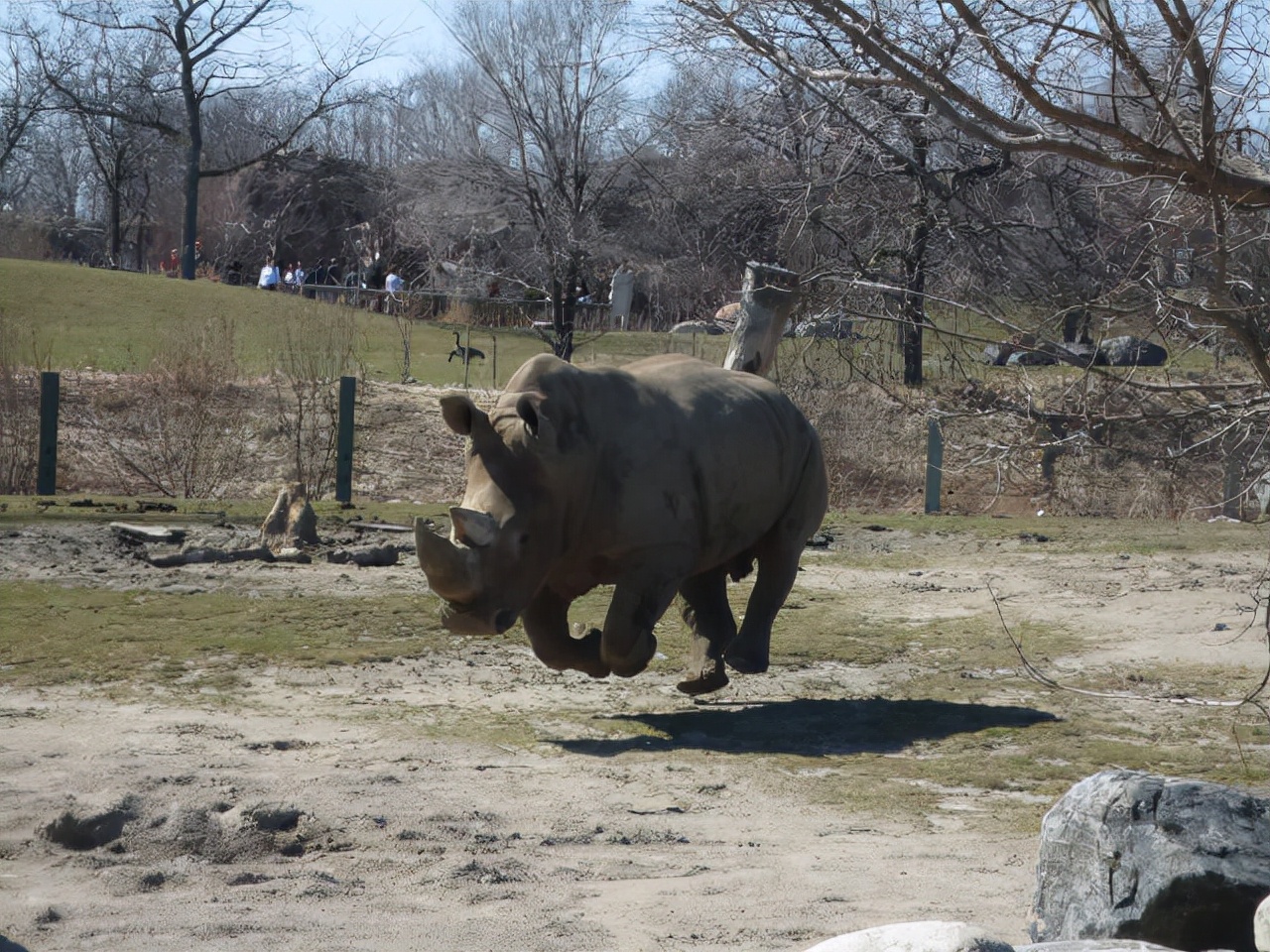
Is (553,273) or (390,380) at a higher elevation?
(553,273)

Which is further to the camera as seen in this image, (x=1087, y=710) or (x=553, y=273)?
(x=553, y=273)

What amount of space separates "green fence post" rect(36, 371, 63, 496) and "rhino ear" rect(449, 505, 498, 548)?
37.1 feet

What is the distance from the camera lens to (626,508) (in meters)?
8.73

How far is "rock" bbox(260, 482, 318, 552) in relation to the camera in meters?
14.2

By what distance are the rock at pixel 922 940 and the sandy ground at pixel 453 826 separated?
121cm

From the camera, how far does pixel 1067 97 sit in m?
5.96

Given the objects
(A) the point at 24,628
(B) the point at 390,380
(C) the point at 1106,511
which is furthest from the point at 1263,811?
(B) the point at 390,380

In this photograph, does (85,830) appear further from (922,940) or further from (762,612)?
(762,612)

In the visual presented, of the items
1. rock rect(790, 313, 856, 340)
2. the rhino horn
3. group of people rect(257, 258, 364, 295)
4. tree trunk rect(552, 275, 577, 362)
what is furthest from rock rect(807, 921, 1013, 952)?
group of people rect(257, 258, 364, 295)

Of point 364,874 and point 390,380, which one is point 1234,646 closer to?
point 364,874

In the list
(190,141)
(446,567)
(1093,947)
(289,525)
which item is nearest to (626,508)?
(446,567)

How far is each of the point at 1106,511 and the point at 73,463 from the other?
13331 millimetres

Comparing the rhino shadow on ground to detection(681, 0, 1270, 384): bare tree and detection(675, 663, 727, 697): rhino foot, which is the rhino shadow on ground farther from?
detection(681, 0, 1270, 384): bare tree

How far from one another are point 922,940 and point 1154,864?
4.42 feet
